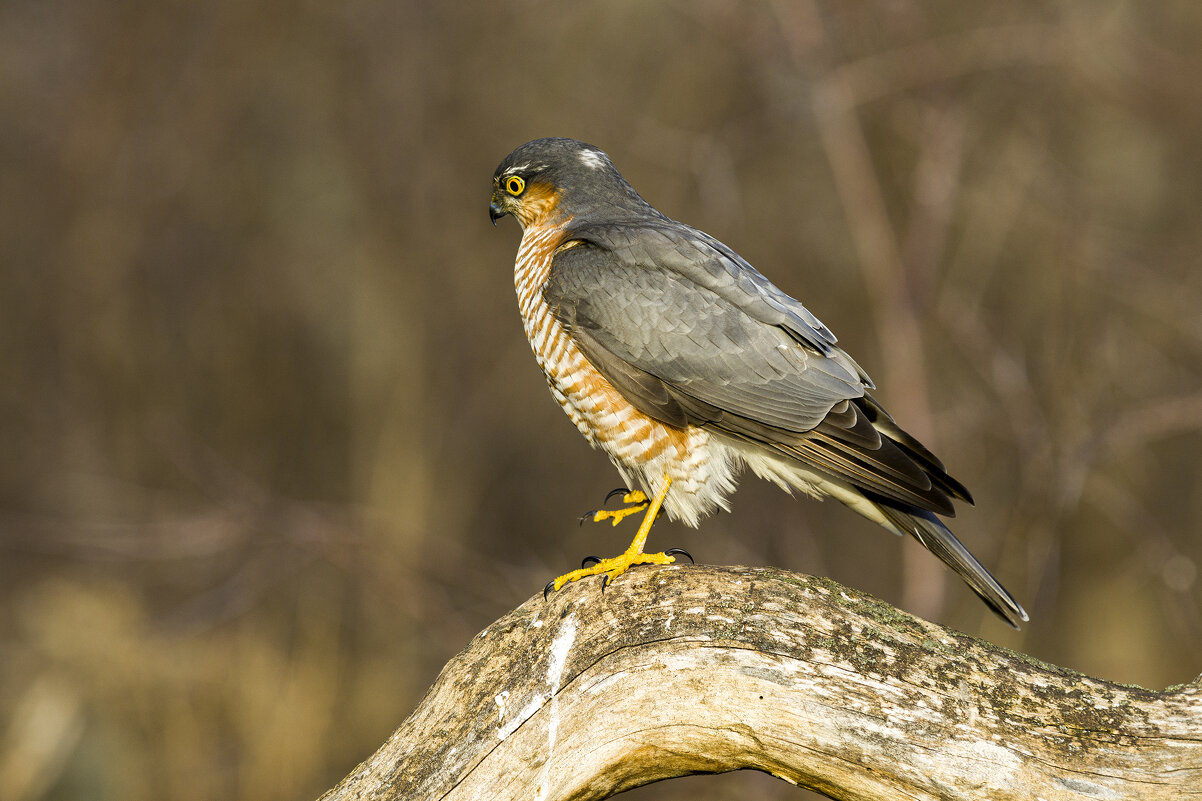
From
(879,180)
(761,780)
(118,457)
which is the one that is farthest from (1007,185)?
(118,457)

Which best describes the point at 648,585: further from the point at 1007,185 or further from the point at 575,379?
the point at 1007,185

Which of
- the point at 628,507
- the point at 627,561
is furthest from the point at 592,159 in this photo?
the point at 627,561

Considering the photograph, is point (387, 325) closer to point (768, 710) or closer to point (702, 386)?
point (702, 386)

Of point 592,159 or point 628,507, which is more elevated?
point 592,159

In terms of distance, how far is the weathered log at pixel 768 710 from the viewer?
2852mm

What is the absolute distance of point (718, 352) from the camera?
148 inches

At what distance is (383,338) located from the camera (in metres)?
9.28

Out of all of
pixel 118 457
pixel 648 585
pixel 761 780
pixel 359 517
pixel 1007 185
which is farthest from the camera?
pixel 118 457

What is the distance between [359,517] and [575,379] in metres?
4.27

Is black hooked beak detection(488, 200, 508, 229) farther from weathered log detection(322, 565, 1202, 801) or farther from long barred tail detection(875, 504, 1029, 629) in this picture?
long barred tail detection(875, 504, 1029, 629)

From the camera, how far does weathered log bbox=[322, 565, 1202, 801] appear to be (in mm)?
2852

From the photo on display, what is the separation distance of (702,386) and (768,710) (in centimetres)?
113

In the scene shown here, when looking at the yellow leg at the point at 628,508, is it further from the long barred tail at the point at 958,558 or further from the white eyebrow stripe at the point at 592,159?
the white eyebrow stripe at the point at 592,159

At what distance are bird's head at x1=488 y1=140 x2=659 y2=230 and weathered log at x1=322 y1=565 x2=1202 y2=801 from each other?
5.29ft
